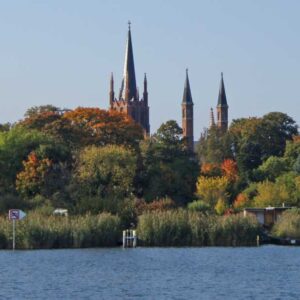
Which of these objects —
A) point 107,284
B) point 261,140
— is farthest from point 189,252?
point 261,140

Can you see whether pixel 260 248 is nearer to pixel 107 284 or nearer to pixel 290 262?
pixel 290 262

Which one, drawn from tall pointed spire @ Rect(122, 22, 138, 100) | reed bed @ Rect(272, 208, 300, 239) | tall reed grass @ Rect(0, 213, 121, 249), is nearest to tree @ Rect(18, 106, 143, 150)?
reed bed @ Rect(272, 208, 300, 239)

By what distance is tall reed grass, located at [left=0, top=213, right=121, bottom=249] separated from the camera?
68.1 metres

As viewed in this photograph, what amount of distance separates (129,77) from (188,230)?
388ft

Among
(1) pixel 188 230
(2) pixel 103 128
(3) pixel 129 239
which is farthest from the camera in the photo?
(2) pixel 103 128

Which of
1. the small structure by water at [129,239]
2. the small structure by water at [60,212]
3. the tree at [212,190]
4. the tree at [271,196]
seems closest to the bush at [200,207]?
the tree at [212,190]

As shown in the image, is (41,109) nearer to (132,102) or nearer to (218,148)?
(218,148)

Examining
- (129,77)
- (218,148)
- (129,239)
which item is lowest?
(129,239)

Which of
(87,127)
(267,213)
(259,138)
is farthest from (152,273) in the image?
(259,138)

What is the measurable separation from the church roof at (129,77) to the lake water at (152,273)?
361ft

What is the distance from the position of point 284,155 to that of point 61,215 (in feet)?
161

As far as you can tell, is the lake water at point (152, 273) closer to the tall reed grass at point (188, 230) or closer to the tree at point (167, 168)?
the tall reed grass at point (188, 230)

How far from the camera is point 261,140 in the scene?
12875 centimetres

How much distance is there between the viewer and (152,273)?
2154 inches
